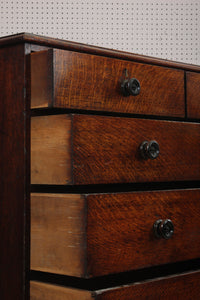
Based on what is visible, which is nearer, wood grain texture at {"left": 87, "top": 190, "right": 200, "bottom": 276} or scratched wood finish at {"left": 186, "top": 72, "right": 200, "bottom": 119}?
wood grain texture at {"left": 87, "top": 190, "right": 200, "bottom": 276}

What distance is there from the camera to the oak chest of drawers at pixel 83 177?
1090 mm

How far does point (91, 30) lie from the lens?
2139 mm

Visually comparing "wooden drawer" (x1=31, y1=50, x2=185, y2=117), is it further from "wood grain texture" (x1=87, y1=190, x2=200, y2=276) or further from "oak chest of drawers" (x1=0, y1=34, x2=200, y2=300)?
"wood grain texture" (x1=87, y1=190, x2=200, y2=276)

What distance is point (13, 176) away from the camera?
1.17 m

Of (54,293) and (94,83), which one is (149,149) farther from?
(54,293)

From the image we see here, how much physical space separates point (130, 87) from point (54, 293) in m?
0.49

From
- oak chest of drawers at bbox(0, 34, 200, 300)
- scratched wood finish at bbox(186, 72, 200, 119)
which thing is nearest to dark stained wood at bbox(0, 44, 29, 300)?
oak chest of drawers at bbox(0, 34, 200, 300)

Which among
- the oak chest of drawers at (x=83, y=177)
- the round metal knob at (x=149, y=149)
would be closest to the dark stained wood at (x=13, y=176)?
the oak chest of drawers at (x=83, y=177)

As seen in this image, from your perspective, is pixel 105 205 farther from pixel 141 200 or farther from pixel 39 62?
pixel 39 62

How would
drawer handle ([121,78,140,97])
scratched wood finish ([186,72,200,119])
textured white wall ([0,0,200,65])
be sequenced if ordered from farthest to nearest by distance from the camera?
textured white wall ([0,0,200,65]) → scratched wood finish ([186,72,200,119]) → drawer handle ([121,78,140,97])

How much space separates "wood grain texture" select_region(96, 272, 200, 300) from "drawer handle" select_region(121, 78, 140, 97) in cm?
44

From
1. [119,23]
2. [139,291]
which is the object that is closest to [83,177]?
[139,291]

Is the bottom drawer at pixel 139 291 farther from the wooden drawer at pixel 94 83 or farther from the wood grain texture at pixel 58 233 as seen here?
the wooden drawer at pixel 94 83

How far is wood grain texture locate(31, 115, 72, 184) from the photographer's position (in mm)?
1091
